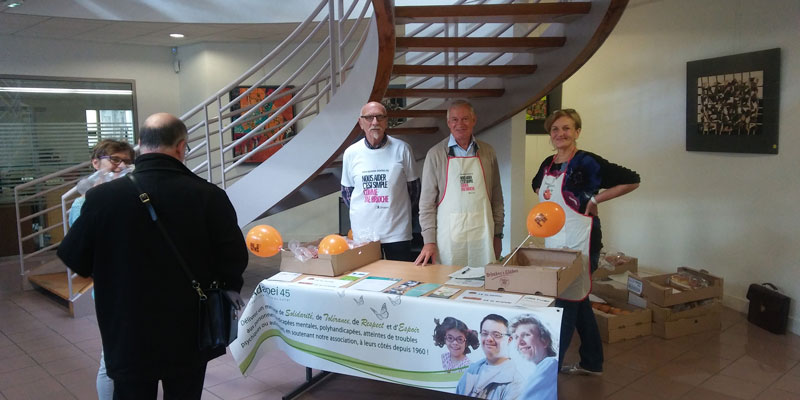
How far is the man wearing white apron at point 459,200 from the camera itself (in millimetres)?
3191

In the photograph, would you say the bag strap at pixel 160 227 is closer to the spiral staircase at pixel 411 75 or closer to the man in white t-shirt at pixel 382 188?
the man in white t-shirt at pixel 382 188

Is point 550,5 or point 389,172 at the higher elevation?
point 550,5

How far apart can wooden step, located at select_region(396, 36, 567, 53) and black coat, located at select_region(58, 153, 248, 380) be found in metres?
2.39

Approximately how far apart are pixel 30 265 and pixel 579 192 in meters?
6.58

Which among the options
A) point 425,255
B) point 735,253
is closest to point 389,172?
point 425,255

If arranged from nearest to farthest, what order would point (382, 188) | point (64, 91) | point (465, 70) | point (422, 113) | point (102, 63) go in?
point (382, 188) → point (465, 70) → point (422, 113) → point (64, 91) → point (102, 63)

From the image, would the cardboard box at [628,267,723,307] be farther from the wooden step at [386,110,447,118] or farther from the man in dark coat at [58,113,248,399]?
the man in dark coat at [58,113,248,399]

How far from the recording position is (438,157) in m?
3.24

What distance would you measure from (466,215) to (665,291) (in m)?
1.80

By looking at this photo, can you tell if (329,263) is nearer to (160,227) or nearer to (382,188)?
(382,188)

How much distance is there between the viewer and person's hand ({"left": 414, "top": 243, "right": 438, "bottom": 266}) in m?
3.09

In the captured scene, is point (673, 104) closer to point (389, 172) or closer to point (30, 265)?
point (389, 172)

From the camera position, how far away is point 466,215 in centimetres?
319

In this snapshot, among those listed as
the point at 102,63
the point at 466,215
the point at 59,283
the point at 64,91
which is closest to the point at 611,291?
the point at 466,215
